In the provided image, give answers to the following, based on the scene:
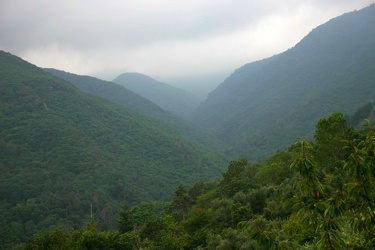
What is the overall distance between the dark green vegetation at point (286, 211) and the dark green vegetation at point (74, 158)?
44215 mm

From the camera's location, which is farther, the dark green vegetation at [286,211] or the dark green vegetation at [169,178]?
the dark green vegetation at [169,178]

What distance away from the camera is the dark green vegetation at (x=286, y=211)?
15.8 ft

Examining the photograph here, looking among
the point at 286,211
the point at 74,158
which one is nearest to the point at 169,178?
the point at 74,158

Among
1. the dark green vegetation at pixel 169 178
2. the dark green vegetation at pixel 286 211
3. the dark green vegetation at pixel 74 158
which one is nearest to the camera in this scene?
the dark green vegetation at pixel 286 211

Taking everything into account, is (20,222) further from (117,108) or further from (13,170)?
(117,108)

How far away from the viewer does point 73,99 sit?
172625mm

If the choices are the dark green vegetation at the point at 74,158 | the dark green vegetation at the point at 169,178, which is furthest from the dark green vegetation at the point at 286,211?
the dark green vegetation at the point at 74,158

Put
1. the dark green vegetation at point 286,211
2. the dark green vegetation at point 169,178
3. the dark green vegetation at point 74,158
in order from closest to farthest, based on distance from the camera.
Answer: the dark green vegetation at point 286,211, the dark green vegetation at point 169,178, the dark green vegetation at point 74,158

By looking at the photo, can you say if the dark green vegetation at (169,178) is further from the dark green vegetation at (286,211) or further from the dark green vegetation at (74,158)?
the dark green vegetation at (74,158)

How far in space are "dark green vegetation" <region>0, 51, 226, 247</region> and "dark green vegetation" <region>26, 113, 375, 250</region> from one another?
44.2 meters

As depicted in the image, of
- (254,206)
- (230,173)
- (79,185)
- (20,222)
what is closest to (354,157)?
(254,206)

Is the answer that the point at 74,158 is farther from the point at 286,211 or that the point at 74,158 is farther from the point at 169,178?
the point at 286,211

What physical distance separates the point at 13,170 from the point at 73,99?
227ft

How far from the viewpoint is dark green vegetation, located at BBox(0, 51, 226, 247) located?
92.8 meters
